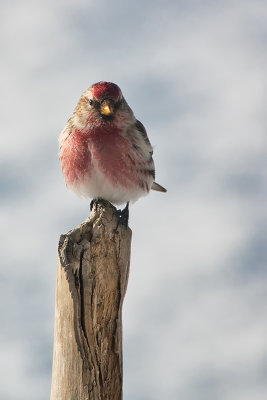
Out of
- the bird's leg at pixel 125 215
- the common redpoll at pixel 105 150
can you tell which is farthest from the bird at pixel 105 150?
the bird's leg at pixel 125 215

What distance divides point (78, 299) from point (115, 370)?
774 mm

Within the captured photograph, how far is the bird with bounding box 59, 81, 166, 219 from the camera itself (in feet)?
24.3

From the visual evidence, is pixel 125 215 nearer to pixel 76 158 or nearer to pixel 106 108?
pixel 76 158

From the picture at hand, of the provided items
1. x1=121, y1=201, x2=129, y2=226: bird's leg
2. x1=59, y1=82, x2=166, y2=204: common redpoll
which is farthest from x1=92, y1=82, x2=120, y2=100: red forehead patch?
x1=121, y1=201, x2=129, y2=226: bird's leg

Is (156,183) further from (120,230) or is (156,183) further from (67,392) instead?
(67,392)

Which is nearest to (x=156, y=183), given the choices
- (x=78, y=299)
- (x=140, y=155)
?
(x=140, y=155)

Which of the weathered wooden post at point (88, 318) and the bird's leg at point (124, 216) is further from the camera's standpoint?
the bird's leg at point (124, 216)

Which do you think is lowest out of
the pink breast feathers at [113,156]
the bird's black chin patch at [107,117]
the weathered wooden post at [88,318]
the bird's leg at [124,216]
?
the weathered wooden post at [88,318]

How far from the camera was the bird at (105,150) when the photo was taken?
739 cm

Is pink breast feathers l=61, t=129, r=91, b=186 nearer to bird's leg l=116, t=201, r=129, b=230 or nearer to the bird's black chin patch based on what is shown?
the bird's black chin patch

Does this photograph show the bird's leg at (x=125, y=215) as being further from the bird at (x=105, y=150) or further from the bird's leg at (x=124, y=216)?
the bird at (x=105, y=150)

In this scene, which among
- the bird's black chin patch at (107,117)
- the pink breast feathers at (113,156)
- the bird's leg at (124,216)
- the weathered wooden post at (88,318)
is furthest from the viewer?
the bird's black chin patch at (107,117)

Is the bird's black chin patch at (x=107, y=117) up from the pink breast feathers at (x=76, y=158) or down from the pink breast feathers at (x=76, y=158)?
up

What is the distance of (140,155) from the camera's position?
764 centimetres
